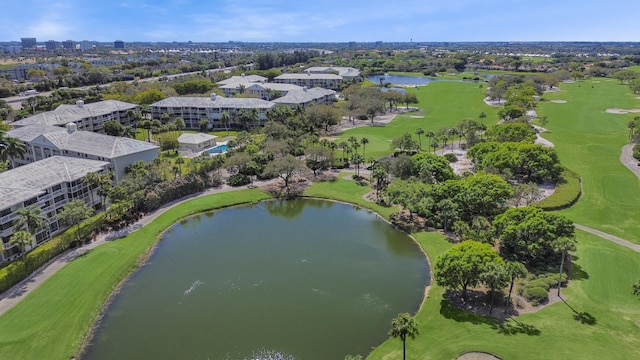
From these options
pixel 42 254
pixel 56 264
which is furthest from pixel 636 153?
pixel 42 254

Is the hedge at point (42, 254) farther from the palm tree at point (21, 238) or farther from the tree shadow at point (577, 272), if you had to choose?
the tree shadow at point (577, 272)

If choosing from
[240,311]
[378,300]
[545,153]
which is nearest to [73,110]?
[240,311]

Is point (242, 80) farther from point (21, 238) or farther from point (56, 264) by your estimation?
point (21, 238)

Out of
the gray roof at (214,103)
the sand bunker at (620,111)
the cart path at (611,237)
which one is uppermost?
the gray roof at (214,103)

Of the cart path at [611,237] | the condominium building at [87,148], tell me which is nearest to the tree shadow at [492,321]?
the cart path at [611,237]

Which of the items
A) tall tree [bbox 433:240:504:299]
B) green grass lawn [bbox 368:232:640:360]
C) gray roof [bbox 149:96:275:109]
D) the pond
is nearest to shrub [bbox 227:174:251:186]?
the pond
